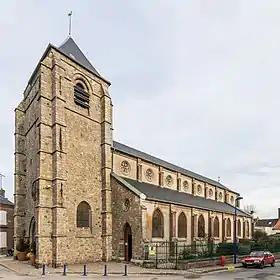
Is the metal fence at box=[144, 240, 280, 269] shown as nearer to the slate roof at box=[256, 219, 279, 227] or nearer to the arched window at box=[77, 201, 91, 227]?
the arched window at box=[77, 201, 91, 227]

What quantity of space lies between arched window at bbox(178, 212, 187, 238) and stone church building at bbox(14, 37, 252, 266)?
3.4 inches

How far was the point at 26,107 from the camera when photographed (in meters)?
38.0

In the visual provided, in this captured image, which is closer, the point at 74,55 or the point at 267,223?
the point at 74,55

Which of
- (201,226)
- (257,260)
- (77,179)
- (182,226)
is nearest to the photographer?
(257,260)

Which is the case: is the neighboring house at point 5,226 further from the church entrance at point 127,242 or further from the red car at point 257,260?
the red car at point 257,260

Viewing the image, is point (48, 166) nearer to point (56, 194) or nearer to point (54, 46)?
point (56, 194)

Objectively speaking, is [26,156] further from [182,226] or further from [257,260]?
[257,260]

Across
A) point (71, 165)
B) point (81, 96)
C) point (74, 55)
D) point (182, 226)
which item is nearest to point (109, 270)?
point (71, 165)

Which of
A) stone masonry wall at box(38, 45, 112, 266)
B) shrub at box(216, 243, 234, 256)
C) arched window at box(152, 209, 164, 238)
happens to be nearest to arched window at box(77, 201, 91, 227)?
stone masonry wall at box(38, 45, 112, 266)

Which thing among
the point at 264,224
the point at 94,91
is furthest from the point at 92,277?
the point at 264,224

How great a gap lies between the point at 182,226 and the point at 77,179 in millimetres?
12921

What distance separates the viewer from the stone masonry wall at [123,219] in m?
30.1

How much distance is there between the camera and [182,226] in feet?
127

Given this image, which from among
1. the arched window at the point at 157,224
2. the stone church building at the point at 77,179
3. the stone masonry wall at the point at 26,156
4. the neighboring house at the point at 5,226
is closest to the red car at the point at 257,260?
the stone church building at the point at 77,179
